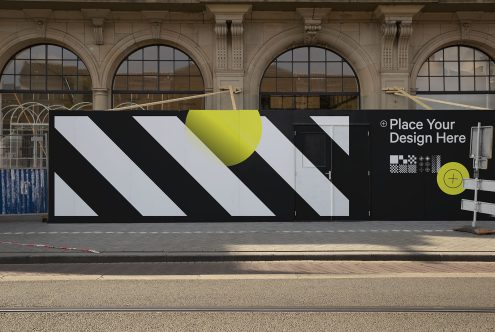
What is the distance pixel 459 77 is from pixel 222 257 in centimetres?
1342

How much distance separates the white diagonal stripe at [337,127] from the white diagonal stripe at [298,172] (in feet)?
2.71

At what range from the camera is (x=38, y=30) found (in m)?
18.3

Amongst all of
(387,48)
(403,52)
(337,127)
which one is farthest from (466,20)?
(337,127)

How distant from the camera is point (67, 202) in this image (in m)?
13.1

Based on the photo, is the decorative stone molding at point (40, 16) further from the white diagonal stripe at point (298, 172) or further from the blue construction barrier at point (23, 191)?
the white diagonal stripe at point (298, 172)

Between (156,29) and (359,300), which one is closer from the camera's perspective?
(359,300)

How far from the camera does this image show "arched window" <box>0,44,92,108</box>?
18578mm

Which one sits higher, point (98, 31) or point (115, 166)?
point (98, 31)

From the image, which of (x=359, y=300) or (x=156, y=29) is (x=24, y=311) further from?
(x=156, y=29)

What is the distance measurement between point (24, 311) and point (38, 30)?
14.6 metres

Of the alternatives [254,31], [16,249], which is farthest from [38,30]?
[16,249]

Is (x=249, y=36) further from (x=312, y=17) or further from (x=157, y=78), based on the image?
(x=157, y=78)

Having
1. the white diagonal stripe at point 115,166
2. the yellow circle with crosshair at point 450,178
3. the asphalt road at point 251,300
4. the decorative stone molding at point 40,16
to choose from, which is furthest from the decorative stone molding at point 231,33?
the asphalt road at point 251,300

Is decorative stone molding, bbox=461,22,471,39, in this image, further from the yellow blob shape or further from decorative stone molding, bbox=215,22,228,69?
the yellow blob shape
